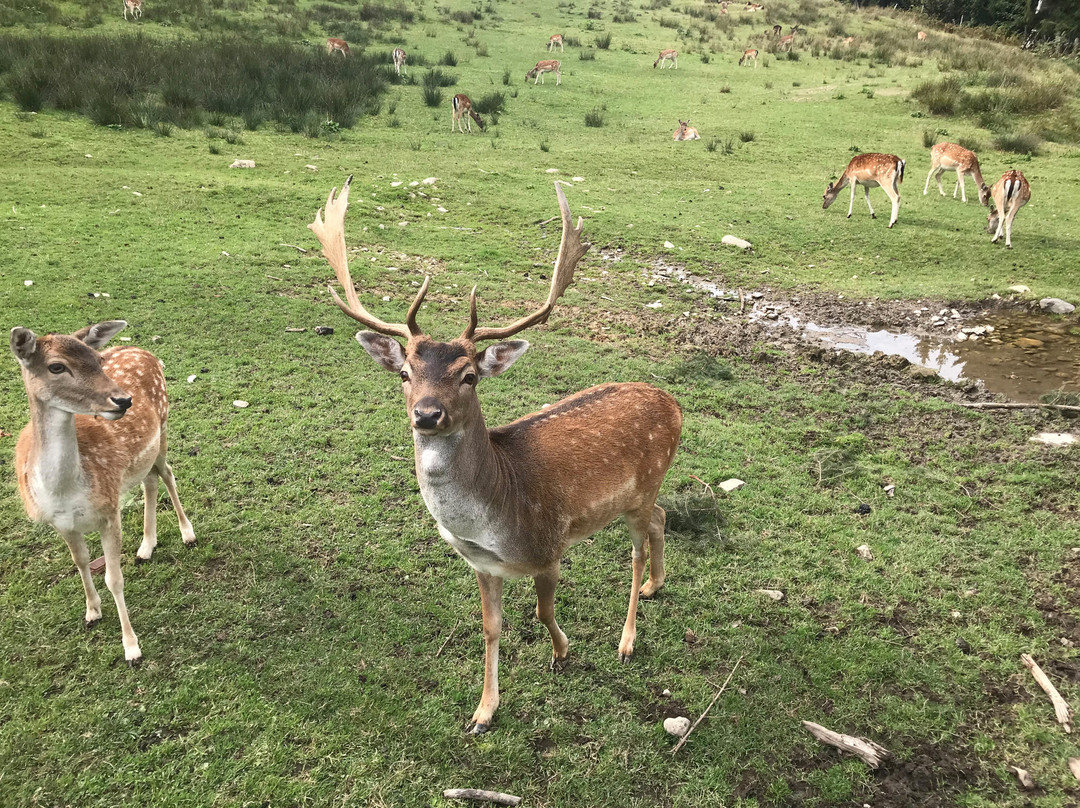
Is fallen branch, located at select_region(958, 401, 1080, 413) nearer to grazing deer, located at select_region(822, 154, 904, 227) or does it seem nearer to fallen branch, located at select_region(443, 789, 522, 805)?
fallen branch, located at select_region(443, 789, 522, 805)

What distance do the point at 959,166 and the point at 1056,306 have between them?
21.8 ft

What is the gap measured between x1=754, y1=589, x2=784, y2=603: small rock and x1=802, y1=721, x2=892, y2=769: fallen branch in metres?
0.96

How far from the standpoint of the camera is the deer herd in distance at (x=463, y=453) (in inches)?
118

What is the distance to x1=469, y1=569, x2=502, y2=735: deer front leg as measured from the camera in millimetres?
3426

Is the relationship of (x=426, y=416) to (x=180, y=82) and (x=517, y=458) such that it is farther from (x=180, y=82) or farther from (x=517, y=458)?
(x=180, y=82)

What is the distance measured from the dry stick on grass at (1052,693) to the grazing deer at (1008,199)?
10.2 metres

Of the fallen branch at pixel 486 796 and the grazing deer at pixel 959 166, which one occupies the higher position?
the grazing deer at pixel 959 166

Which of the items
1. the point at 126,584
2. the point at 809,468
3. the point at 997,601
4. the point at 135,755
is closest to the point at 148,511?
the point at 126,584

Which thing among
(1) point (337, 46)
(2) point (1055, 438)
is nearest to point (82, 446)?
(2) point (1055, 438)

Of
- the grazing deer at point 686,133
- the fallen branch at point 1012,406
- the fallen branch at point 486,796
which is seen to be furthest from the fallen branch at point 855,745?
the grazing deer at point 686,133

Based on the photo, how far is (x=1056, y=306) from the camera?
8.58m

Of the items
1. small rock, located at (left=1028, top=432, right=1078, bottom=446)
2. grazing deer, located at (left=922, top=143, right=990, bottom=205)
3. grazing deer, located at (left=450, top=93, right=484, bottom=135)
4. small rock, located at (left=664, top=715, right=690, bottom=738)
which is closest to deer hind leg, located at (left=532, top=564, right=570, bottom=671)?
small rock, located at (left=664, top=715, right=690, bottom=738)

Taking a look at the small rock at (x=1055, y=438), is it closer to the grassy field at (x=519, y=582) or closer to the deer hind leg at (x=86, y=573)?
the grassy field at (x=519, y=582)

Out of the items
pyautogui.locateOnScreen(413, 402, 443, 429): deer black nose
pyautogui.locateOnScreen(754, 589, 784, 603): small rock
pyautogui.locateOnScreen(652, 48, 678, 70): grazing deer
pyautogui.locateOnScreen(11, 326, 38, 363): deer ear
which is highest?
pyautogui.locateOnScreen(652, 48, 678, 70): grazing deer
